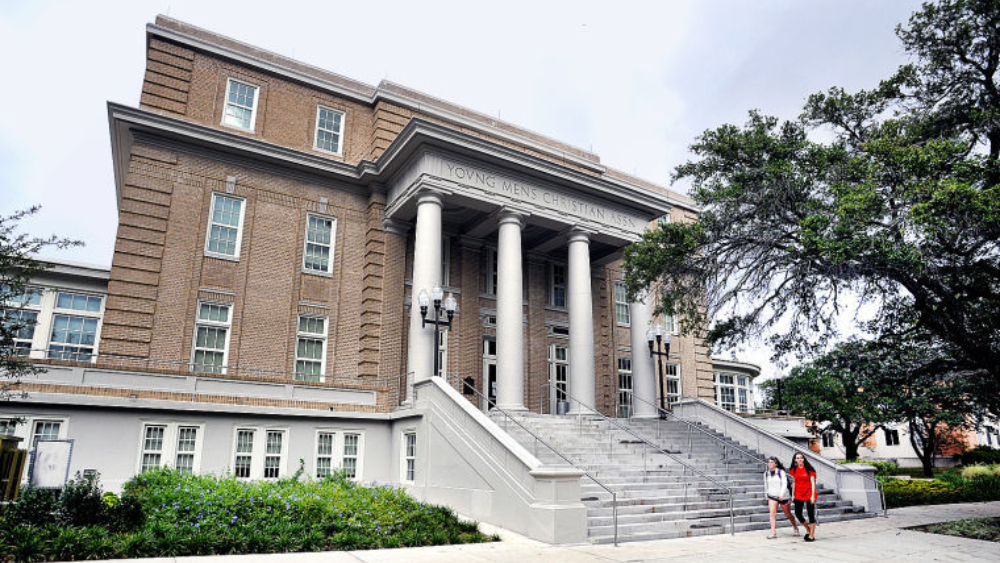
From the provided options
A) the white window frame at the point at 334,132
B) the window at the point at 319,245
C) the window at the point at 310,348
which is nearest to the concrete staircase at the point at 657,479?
the window at the point at 310,348

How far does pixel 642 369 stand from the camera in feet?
81.4

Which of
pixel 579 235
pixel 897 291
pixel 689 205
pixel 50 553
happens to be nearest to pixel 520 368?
pixel 579 235

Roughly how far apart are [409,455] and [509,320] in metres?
5.26

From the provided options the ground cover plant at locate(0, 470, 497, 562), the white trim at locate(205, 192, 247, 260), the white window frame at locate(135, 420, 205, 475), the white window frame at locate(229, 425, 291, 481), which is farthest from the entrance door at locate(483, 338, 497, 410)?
the ground cover plant at locate(0, 470, 497, 562)

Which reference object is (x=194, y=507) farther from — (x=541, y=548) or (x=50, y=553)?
(x=541, y=548)

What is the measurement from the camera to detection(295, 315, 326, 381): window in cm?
2142

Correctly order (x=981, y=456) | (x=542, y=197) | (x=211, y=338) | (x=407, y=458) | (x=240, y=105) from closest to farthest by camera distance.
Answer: (x=407, y=458), (x=211, y=338), (x=240, y=105), (x=542, y=197), (x=981, y=456)

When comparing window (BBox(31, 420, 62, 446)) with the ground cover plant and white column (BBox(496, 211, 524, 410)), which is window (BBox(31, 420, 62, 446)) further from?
white column (BBox(496, 211, 524, 410))

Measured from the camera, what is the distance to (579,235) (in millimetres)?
23984

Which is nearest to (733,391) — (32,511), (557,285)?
(557,285)

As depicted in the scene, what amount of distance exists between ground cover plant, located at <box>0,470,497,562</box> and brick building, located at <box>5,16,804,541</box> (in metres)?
3.32

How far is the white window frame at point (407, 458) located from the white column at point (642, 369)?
369 inches

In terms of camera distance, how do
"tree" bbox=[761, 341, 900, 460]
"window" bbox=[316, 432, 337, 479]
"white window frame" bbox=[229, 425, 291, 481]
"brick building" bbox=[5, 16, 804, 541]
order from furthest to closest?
"tree" bbox=[761, 341, 900, 460] < "window" bbox=[316, 432, 337, 479] < "white window frame" bbox=[229, 425, 291, 481] < "brick building" bbox=[5, 16, 804, 541]

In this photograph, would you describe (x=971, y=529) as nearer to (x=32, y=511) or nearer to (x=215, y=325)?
(x=32, y=511)
